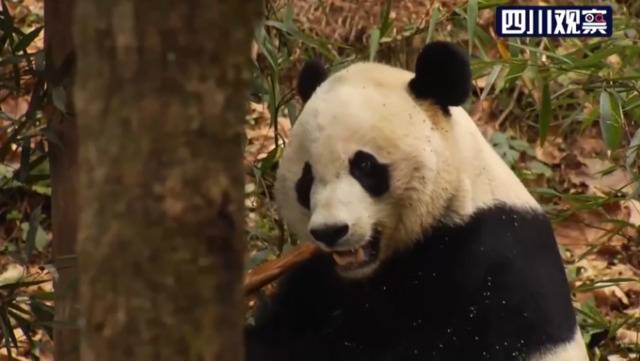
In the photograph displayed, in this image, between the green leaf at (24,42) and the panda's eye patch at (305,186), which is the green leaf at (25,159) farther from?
the panda's eye patch at (305,186)

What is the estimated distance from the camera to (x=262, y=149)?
533 cm

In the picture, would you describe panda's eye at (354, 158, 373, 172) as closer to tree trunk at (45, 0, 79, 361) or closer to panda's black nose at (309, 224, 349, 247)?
panda's black nose at (309, 224, 349, 247)

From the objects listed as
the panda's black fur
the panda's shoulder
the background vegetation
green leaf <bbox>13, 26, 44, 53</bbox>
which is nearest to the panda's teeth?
the panda's black fur

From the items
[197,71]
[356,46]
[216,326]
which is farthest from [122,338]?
[356,46]

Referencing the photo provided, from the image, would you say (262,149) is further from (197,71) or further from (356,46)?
(197,71)

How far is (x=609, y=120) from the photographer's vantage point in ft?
12.6

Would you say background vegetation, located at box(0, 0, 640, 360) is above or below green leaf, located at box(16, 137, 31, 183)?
below

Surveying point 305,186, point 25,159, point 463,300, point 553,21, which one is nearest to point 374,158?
point 305,186

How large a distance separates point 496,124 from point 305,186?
308cm

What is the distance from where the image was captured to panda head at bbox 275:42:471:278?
284 centimetres

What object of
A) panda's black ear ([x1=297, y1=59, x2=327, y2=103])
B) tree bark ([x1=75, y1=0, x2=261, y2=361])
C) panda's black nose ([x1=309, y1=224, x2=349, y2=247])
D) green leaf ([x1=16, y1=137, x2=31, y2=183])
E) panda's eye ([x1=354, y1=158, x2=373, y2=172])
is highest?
tree bark ([x1=75, y1=0, x2=261, y2=361])

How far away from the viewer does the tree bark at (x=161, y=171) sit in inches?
62.6

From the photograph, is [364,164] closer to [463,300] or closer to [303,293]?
[463,300]

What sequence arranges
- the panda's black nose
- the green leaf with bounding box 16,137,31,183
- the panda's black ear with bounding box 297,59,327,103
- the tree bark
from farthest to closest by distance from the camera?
the panda's black ear with bounding box 297,59,327,103
the green leaf with bounding box 16,137,31,183
the panda's black nose
the tree bark
